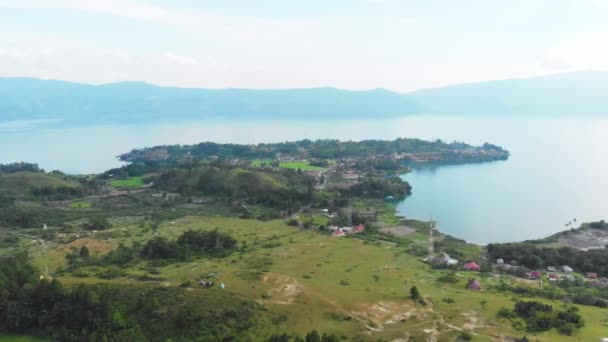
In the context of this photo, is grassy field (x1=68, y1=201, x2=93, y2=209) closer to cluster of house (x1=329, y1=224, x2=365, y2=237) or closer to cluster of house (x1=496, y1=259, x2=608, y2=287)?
cluster of house (x1=329, y1=224, x2=365, y2=237)

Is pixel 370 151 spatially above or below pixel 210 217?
above

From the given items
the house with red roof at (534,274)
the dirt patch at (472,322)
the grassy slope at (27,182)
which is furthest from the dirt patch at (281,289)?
the grassy slope at (27,182)

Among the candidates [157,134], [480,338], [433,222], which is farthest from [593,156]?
[157,134]

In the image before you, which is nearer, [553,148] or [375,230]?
[375,230]

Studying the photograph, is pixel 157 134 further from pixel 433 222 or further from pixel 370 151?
pixel 433 222

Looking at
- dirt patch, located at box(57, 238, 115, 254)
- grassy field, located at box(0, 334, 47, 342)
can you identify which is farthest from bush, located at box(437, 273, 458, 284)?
dirt patch, located at box(57, 238, 115, 254)

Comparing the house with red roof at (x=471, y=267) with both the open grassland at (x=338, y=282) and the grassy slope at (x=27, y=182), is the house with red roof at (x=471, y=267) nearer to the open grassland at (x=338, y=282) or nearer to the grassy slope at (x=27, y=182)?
the open grassland at (x=338, y=282)
